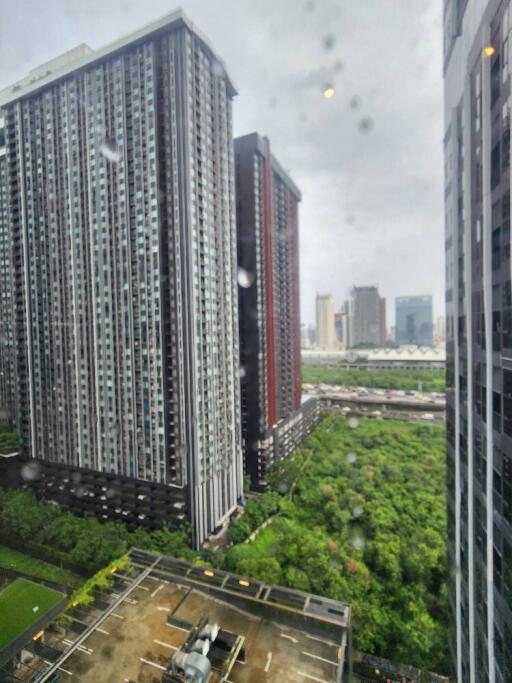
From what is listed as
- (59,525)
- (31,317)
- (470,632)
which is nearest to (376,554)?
(470,632)

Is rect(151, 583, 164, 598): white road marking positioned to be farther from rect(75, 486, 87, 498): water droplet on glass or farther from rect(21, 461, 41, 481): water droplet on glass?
rect(75, 486, 87, 498): water droplet on glass

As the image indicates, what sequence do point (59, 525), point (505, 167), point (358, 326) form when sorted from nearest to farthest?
point (505, 167) < point (59, 525) < point (358, 326)

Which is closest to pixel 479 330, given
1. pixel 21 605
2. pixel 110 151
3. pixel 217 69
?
pixel 21 605

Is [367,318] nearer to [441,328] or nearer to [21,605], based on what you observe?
[441,328]

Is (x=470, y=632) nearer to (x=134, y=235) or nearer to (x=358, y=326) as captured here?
(x=134, y=235)

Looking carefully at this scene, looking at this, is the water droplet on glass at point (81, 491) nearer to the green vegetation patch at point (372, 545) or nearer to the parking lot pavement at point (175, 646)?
the green vegetation patch at point (372, 545)

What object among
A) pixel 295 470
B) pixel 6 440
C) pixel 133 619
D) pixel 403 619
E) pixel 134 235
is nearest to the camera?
pixel 133 619
